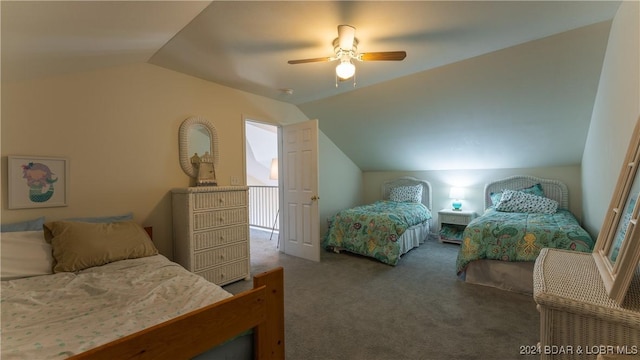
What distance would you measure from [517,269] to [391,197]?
2.56 m

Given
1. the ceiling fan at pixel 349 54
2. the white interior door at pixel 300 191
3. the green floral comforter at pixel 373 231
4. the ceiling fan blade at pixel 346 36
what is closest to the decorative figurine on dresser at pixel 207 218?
the white interior door at pixel 300 191

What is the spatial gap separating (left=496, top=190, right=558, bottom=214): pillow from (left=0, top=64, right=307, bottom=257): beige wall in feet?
13.1

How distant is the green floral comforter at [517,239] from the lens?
7.93 feet

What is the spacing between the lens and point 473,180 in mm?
4523

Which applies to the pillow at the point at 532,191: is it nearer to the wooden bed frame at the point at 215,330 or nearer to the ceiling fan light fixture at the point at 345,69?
the ceiling fan light fixture at the point at 345,69

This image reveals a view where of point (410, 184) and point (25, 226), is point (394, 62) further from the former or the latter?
point (25, 226)

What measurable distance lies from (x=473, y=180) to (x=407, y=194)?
1.13 meters

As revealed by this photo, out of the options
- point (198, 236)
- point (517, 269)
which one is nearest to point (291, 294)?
point (198, 236)

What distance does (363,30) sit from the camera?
1.99 metres

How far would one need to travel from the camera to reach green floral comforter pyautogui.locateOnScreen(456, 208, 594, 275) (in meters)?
2.42

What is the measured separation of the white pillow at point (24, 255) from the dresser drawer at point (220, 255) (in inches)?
40.6

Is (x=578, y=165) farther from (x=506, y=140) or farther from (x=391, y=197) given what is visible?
(x=391, y=197)

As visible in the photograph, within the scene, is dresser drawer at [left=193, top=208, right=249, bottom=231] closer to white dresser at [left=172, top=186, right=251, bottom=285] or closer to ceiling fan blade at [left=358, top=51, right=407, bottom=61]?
white dresser at [left=172, top=186, right=251, bottom=285]

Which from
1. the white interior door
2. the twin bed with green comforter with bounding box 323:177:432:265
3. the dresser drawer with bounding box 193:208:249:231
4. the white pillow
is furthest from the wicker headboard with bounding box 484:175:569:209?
the white pillow
